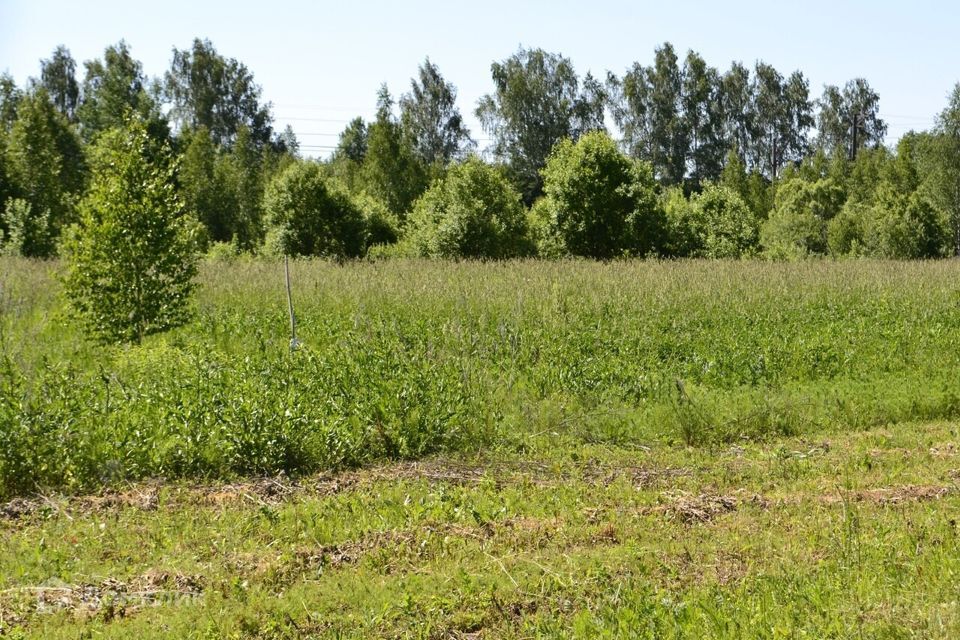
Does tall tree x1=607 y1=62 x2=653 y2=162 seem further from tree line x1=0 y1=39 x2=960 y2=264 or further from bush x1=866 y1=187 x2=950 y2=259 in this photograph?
bush x1=866 y1=187 x2=950 y2=259

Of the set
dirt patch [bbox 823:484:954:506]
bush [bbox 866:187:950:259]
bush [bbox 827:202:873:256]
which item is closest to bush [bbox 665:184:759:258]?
bush [bbox 866:187:950:259]

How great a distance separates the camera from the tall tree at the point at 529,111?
2339 inches

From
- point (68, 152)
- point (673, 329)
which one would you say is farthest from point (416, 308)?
point (68, 152)

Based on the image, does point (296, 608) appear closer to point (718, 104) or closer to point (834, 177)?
point (834, 177)

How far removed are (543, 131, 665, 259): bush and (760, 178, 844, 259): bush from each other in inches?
487

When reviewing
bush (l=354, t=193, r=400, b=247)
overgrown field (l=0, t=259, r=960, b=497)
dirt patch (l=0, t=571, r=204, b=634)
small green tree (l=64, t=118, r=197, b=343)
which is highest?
bush (l=354, t=193, r=400, b=247)

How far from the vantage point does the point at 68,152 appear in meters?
48.4

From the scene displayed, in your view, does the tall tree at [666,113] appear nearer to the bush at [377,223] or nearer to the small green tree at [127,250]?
the bush at [377,223]

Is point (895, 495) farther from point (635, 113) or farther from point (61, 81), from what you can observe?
point (61, 81)

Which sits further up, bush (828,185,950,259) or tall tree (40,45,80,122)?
tall tree (40,45,80,122)

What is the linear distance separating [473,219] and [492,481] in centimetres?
2444

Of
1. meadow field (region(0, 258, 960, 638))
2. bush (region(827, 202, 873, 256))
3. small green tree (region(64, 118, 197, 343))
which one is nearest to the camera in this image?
meadow field (region(0, 258, 960, 638))

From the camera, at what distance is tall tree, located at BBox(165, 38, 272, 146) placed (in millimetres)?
72750

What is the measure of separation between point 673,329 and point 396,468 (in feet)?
23.3
